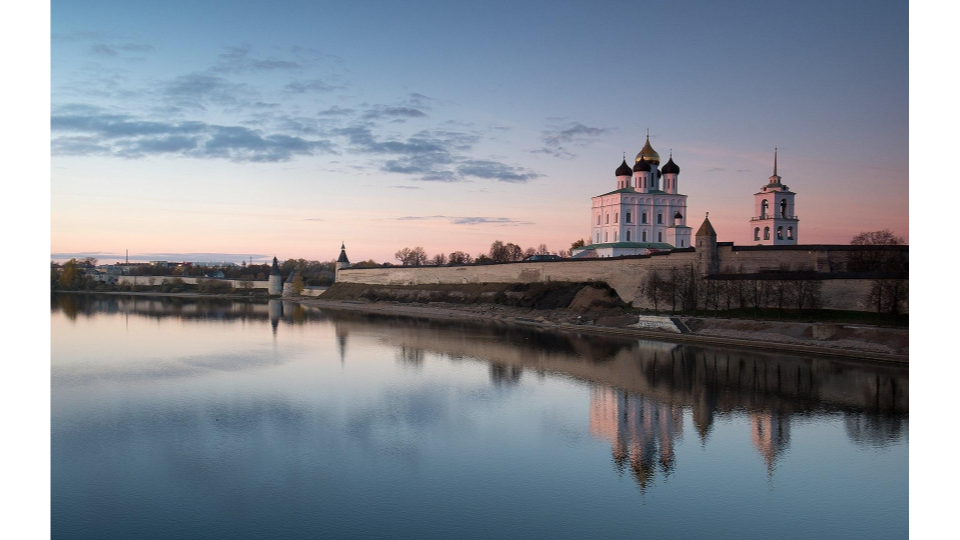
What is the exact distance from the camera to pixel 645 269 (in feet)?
85.9

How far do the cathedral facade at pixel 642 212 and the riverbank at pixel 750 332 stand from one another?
8.74 metres

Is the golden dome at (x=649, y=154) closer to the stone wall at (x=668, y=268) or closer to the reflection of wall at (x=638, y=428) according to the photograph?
the stone wall at (x=668, y=268)

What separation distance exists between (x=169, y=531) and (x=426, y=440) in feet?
12.5

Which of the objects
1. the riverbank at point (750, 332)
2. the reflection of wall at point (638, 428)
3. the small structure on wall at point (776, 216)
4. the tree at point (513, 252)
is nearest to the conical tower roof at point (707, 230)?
the riverbank at point (750, 332)

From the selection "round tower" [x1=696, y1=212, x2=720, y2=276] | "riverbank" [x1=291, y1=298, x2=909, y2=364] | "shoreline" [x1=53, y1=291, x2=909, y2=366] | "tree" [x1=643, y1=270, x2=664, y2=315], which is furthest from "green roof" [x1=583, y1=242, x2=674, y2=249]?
"round tower" [x1=696, y1=212, x2=720, y2=276]

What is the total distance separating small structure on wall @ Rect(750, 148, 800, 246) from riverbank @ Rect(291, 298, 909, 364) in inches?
463

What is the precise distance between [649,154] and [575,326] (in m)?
16.6

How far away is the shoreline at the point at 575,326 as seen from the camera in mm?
16156

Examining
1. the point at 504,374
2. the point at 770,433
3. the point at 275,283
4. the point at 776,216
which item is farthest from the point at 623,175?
the point at 275,283

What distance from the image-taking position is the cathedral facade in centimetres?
3556

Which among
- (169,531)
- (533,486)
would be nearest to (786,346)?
(533,486)

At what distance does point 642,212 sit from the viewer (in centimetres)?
3606

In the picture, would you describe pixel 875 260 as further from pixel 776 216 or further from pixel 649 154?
pixel 649 154

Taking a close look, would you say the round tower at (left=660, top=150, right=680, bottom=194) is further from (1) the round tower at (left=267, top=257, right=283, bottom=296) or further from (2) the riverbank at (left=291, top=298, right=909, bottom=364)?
(1) the round tower at (left=267, top=257, right=283, bottom=296)
